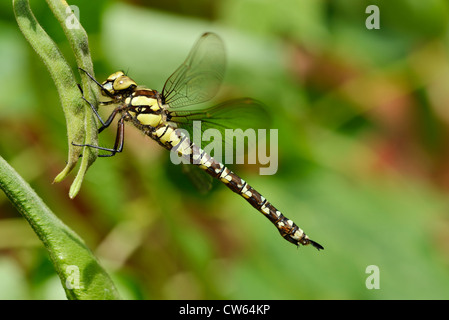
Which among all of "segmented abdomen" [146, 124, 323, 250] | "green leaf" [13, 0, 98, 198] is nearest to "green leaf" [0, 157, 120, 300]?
"green leaf" [13, 0, 98, 198]

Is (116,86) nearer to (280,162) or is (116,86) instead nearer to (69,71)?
(69,71)

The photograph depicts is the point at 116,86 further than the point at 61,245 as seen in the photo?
Yes

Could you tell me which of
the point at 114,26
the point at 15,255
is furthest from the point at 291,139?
the point at 15,255

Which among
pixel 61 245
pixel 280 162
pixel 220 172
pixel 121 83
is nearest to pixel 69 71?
pixel 61 245

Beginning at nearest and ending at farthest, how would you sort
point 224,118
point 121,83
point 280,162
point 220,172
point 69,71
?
point 69,71
point 121,83
point 220,172
point 224,118
point 280,162

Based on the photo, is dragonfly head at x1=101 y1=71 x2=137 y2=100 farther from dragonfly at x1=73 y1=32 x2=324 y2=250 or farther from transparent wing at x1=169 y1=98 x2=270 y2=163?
transparent wing at x1=169 y1=98 x2=270 y2=163

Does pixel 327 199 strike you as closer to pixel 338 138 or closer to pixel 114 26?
pixel 338 138

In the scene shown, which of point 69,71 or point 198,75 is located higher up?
point 198,75
